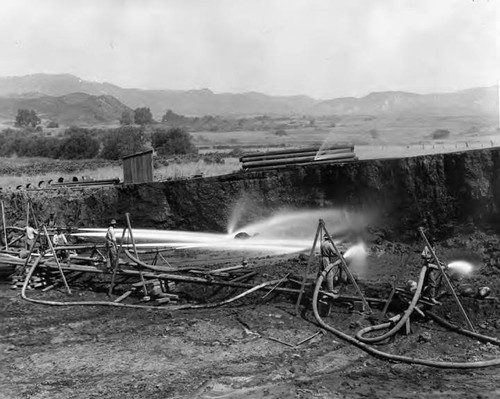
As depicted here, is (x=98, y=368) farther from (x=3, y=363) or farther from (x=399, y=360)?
(x=399, y=360)

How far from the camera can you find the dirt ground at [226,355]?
8656mm

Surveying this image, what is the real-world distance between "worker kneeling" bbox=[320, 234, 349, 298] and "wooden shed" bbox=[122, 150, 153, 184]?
17551 mm

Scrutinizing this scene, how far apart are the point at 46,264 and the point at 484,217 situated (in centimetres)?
1352

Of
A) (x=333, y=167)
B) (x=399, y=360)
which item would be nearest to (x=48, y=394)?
(x=399, y=360)

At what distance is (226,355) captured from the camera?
10.2 m

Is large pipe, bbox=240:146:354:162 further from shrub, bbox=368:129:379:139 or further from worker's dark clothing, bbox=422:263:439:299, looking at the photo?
worker's dark clothing, bbox=422:263:439:299

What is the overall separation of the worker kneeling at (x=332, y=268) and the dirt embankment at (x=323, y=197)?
5.71m

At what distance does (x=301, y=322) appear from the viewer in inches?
459

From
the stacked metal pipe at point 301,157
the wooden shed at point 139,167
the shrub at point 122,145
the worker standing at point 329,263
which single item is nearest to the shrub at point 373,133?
the stacked metal pipe at point 301,157

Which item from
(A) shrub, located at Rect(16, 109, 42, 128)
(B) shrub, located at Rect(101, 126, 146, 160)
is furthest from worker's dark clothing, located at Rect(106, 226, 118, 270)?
(A) shrub, located at Rect(16, 109, 42, 128)

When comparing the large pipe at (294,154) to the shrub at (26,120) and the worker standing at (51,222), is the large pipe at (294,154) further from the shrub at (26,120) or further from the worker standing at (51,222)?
the shrub at (26,120)

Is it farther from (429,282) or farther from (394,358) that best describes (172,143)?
(394,358)

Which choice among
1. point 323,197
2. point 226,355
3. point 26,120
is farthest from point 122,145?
point 26,120

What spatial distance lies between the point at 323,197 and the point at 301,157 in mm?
3829
